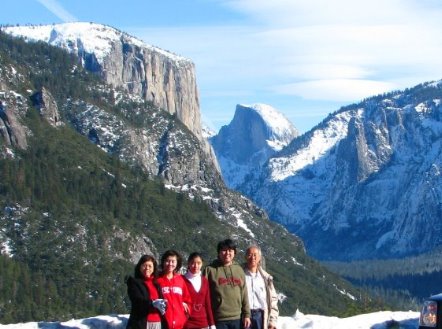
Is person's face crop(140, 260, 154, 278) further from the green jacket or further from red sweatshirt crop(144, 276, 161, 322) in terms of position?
the green jacket

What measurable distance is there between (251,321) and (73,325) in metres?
6.43

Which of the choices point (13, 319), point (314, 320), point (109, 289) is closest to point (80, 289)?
point (109, 289)

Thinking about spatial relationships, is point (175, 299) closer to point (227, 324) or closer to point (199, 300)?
point (199, 300)

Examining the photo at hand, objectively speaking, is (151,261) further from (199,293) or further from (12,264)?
(12,264)

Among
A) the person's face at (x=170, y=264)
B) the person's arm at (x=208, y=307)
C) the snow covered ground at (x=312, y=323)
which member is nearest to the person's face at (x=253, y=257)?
the person's arm at (x=208, y=307)

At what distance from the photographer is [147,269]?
2012cm

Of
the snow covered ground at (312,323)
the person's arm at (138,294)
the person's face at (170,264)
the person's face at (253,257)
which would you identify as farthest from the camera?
the snow covered ground at (312,323)

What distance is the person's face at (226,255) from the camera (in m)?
21.3

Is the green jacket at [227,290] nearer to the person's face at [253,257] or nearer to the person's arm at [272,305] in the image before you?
the person's face at [253,257]

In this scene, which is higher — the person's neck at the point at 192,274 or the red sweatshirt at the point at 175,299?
the person's neck at the point at 192,274

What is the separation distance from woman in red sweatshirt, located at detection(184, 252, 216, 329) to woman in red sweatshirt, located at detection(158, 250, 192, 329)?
0.17m

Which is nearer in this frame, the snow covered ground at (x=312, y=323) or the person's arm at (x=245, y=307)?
the person's arm at (x=245, y=307)

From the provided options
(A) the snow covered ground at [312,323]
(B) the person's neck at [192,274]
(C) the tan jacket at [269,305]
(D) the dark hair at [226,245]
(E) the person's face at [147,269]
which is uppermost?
(D) the dark hair at [226,245]

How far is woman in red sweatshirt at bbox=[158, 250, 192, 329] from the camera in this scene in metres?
20.2
